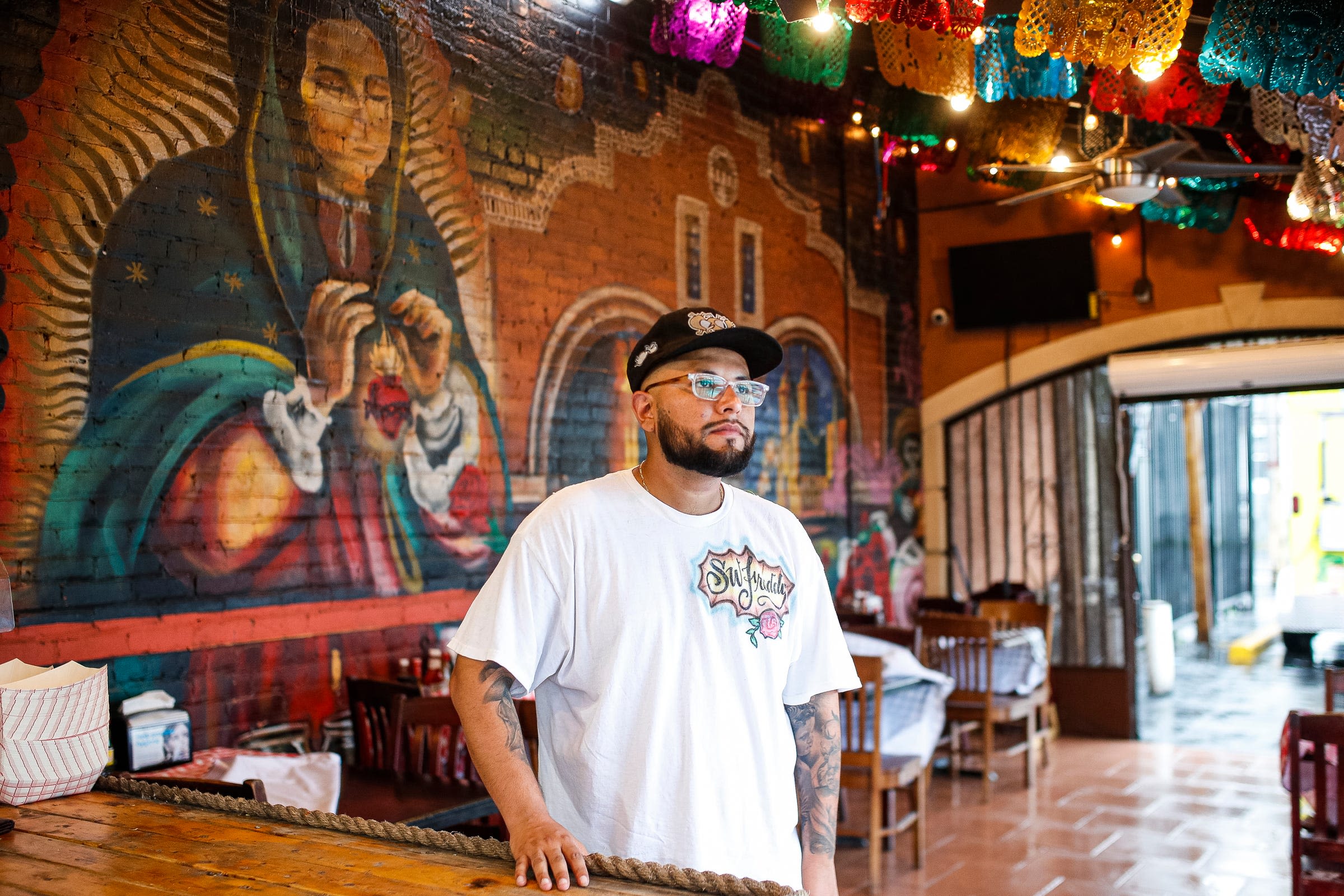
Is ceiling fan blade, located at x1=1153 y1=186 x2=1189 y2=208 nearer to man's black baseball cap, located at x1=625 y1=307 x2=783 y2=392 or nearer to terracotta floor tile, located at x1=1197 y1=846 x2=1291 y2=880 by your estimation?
terracotta floor tile, located at x1=1197 y1=846 x2=1291 y2=880

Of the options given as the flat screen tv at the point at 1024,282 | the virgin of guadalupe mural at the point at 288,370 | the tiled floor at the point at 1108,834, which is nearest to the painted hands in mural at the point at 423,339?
the virgin of guadalupe mural at the point at 288,370

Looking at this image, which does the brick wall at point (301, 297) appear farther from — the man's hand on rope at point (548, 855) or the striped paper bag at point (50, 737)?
the man's hand on rope at point (548, 855)

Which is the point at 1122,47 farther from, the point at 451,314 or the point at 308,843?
the point at 308,843

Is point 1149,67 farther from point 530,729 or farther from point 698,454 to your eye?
point 530,729

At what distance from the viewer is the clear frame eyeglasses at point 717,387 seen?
6.84 ft

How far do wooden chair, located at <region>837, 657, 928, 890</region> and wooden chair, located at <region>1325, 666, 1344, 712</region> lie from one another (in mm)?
1671

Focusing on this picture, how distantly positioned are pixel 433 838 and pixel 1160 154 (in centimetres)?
434

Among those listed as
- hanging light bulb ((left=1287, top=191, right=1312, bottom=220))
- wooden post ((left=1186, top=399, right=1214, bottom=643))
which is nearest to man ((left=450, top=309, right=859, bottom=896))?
hanging light bulb ((left=1287, top=191, right=1312, bottom=220))

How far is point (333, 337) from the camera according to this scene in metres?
4.24

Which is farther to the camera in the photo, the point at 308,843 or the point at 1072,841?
the point at 1072,841

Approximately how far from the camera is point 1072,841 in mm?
5367

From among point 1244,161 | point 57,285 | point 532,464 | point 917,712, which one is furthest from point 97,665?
point 1244,161

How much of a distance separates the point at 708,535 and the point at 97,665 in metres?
2.31

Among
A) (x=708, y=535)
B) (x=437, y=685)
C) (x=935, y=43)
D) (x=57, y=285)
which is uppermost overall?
(x=935, y=43)
